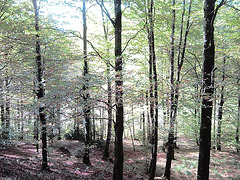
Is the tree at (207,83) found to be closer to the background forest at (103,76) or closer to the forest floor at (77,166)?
the background forest at (103,76)

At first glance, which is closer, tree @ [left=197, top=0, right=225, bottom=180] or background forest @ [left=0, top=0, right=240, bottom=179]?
tree @ [left=197, top=0, right=225, bottom=180]

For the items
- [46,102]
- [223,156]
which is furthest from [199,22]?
[223,156]

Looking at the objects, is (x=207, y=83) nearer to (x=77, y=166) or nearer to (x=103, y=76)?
(x=103, y=76)

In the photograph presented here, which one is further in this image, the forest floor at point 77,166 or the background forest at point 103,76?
the forest floor at point 77,166

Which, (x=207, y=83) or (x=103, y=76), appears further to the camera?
(x=103, y=76)

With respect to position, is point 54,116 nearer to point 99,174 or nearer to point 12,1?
point 99,174

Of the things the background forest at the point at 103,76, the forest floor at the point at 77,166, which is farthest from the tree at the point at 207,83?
the forest floor at the point at 77,166

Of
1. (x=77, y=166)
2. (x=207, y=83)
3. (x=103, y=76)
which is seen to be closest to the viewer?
(x=207, y=83)

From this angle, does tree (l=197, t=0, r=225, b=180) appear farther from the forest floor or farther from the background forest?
the forest floor

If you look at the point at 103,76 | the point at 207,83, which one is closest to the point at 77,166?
the point at 103,76

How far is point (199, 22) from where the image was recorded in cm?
856

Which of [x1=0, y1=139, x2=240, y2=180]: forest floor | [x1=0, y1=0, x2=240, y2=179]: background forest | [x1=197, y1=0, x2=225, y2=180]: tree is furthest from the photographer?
[x1=0, y1=139, x2=240, y2=180]: forest floor

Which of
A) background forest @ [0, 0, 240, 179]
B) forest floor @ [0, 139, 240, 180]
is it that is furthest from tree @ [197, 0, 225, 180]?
forest floor @ [0, 139, 240, 180]

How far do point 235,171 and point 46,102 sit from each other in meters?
14.7
